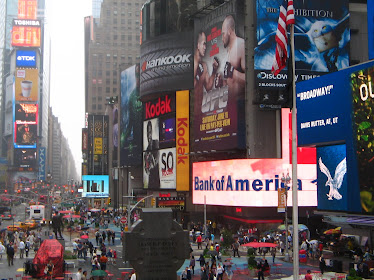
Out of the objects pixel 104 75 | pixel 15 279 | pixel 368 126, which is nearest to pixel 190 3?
pixel 368 126

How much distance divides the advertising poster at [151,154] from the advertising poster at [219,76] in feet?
52.5

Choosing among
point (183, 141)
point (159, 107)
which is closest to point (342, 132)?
point (183, 141)

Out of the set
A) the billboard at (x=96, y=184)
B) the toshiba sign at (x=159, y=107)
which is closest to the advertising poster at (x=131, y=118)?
the toshiba sign at (x=159, y=107)

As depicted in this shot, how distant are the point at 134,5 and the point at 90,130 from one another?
6797cm

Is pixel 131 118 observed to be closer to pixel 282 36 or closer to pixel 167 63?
pixel 167 63

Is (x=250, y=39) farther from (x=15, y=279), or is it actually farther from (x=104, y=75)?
(x=104, y=75)

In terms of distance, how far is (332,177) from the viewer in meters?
43.0

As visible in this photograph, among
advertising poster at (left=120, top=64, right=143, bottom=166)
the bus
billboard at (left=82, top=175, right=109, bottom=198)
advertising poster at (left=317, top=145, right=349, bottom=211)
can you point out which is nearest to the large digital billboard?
advertising poster at (left=317, top=145, right=349, bottom=211)

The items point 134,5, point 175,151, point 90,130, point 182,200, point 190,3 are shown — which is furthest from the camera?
point 134,5

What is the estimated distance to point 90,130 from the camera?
139625 mm

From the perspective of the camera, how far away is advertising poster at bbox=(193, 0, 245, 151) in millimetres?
60375

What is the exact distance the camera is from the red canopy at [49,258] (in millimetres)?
31953

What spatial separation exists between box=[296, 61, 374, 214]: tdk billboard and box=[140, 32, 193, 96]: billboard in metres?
33.3

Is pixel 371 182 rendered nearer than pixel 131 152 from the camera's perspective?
Yes
